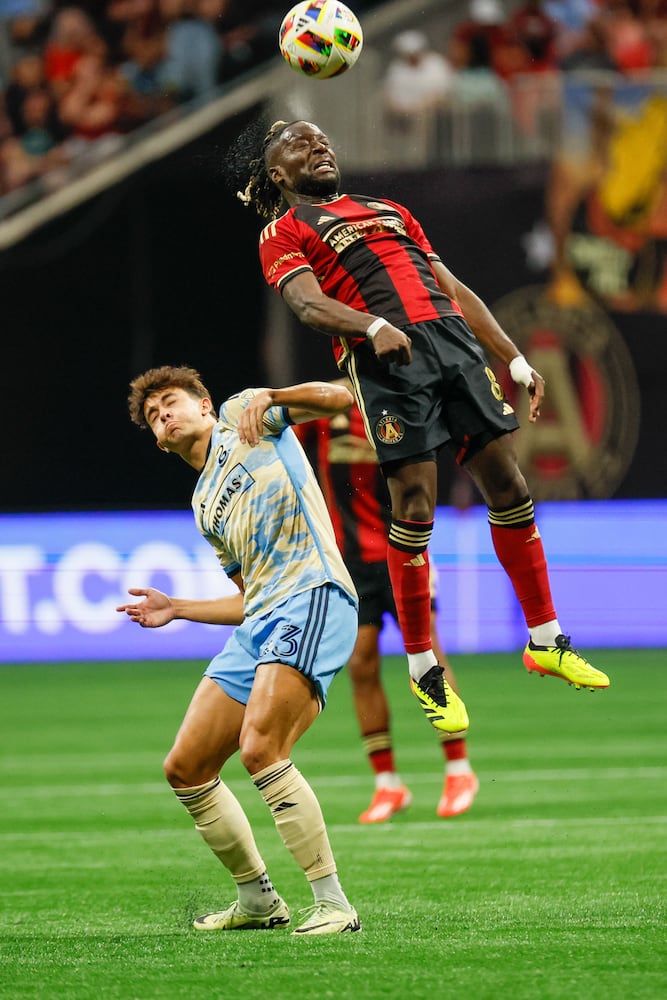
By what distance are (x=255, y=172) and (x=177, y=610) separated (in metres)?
1.68

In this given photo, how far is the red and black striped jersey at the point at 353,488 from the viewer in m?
8.06

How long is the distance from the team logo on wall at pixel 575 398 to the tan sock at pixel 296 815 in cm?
919

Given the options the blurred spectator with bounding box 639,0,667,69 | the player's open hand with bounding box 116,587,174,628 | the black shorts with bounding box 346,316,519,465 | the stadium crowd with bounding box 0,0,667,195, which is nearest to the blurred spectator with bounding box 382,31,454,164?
the stadium crowd with bounding box 0,0,667,195

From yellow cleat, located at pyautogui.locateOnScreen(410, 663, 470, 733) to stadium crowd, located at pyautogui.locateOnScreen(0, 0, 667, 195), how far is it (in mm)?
9571

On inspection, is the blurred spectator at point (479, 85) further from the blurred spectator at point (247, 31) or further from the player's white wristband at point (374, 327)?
the player's white wristband at point (374, 327)

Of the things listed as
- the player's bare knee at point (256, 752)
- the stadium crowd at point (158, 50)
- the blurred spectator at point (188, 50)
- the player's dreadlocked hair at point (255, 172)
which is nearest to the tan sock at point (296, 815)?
the player's bare knee at point (256, 752)

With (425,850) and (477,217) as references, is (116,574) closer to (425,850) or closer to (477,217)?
(477,217)

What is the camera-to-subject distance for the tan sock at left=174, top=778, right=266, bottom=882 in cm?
552

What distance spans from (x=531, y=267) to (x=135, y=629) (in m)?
4.68

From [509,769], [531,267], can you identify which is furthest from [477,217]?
[509,769]

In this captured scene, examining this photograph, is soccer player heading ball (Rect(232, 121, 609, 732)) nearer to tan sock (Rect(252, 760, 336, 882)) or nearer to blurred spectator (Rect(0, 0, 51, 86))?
tan sock (Rect(252, 760, 336, 882))

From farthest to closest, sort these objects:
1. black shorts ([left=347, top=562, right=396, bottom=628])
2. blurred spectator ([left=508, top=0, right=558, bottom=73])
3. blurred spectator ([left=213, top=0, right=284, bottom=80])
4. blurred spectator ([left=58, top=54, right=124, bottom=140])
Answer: blurred spectator ([left=58, top=54, right=124, bottom=140]) → blurred spectator ([left=508, top=0, right=558, bottom=73]) → blurred spectator ([left=213, top=0, right=284, bottom=80]) → black shorts ([left=347, top=562, right=396, bottom=628])

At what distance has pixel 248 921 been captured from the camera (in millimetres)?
5578

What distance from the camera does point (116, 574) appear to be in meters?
13.5
